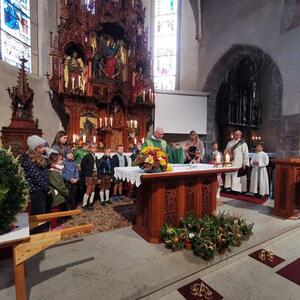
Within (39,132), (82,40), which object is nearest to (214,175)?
(39,132)

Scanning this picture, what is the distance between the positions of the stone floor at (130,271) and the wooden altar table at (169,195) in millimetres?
299

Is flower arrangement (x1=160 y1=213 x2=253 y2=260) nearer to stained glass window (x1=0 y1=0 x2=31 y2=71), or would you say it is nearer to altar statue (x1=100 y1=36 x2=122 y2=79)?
altar statue (x1=100 y1=36 x2=122 y2=79)

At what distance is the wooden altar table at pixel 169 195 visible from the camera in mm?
3201

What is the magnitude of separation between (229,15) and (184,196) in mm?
8439

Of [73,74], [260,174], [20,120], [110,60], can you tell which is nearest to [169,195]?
[260,174]

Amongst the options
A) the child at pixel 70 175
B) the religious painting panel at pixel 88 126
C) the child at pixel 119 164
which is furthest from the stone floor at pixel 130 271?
the religious painting panel at pixel 88 126

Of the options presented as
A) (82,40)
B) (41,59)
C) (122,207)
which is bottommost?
(122,207)

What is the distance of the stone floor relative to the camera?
2.19 m

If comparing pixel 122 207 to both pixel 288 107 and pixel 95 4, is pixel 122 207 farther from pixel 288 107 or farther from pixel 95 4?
pixel 95 4

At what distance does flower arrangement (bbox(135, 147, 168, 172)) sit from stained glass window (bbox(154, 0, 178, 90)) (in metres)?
7.25

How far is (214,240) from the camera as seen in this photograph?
2926 mm

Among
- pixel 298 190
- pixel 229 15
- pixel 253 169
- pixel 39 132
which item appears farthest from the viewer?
pixel 229 15

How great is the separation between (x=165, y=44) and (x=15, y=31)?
5922 mm

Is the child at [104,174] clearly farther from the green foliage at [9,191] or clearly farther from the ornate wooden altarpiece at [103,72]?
the green foliage at [9,191]
